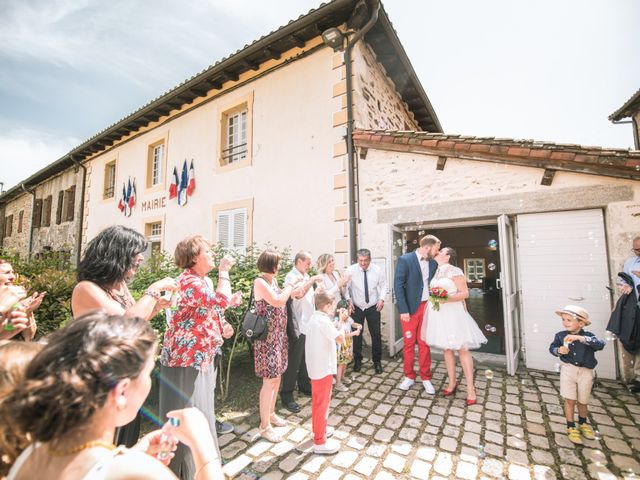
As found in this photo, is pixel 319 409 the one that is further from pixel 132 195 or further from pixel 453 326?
pixel 132 195

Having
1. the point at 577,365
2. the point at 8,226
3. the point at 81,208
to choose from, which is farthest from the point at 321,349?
the point at 8,226

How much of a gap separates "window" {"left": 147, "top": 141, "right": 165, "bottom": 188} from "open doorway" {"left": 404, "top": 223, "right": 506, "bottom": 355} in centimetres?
856

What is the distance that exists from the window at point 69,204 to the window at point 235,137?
375 inches

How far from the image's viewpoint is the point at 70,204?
536 inches

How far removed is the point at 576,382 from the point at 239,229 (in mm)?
6875

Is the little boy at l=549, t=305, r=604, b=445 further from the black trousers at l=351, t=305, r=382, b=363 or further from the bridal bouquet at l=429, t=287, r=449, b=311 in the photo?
the black trousers at l=351, t=305, r=382, b=363

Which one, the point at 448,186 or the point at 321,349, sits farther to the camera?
the point at 448,186

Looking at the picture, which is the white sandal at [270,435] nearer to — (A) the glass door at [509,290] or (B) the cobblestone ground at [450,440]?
(B) the cobblestone ground at [450,440]

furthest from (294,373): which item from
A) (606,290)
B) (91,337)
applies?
(606,290)

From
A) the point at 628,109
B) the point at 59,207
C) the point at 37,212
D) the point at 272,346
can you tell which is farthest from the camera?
the point at 37,212

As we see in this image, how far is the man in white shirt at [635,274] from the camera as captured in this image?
3.87 metres

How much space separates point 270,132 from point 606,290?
7.03m

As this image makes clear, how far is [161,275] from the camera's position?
16.9ft

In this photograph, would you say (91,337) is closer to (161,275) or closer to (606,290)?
(161,275)
